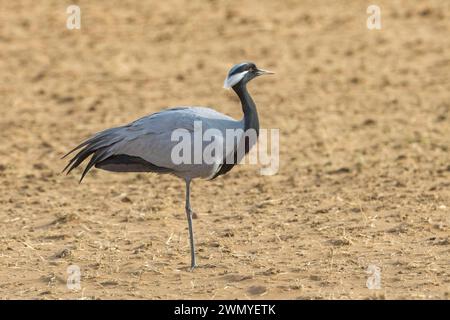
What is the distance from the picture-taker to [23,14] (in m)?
19.6

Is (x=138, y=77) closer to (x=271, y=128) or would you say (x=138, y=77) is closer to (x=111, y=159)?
(x=271, y=128)

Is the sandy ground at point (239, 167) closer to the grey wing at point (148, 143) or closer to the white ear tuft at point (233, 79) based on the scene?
the grey wing at point (148, 143)

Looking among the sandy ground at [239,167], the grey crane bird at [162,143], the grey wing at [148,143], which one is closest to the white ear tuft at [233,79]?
the grey crane bird at [162,143]

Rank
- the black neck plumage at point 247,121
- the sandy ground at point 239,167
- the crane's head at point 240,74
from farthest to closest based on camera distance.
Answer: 1. the crane's head at point 240,74
2. the black neck plumage at point 247,121
3. the sandy ground at point 239,167

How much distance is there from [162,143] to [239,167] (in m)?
3.62

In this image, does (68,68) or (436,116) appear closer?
(436,116)

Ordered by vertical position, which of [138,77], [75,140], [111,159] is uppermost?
[138,77]

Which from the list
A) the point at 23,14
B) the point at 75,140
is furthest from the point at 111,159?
the point at 23,14

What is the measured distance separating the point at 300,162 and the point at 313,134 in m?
1.24

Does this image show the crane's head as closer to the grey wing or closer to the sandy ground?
the grey wing

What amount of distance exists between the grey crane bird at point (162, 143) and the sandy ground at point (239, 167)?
76cm

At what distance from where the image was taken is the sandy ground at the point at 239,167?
25.6 feet
